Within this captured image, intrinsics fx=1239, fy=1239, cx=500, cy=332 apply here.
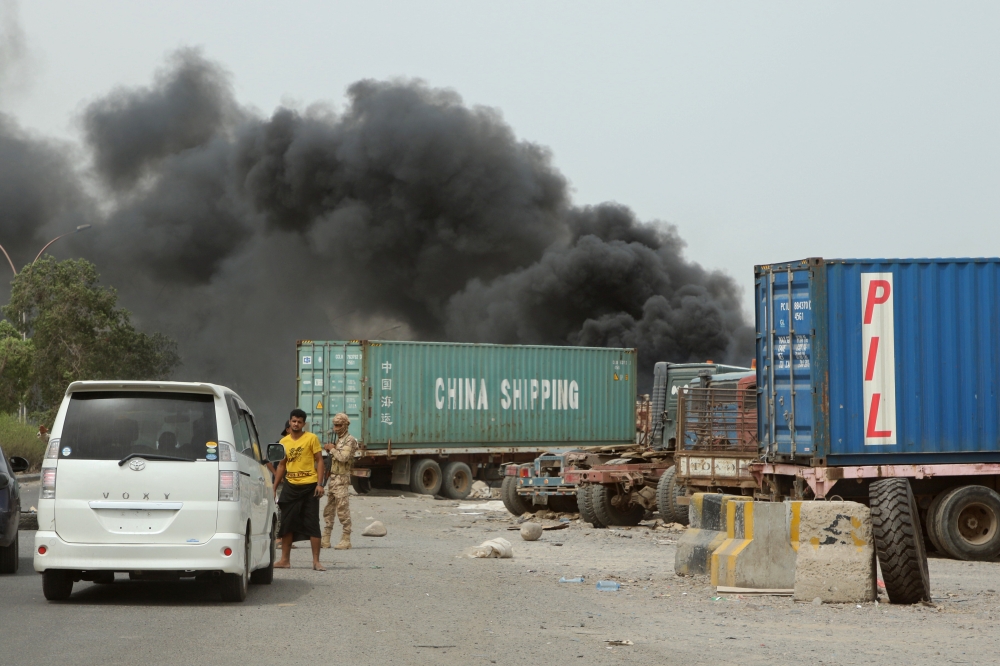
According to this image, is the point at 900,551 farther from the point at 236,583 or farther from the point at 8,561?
the point at 8,561

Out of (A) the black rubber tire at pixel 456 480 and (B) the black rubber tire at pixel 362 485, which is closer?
(B) the black rubber tire at pixel 362 485

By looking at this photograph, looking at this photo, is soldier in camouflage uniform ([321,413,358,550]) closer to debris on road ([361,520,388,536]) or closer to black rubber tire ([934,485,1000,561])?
debris on road ([361,520,388,536])

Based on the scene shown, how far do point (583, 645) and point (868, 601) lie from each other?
300 centimetres

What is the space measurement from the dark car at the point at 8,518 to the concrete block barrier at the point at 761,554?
19.5ft

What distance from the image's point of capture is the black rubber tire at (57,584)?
855cm

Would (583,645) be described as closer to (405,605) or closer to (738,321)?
(405,605)

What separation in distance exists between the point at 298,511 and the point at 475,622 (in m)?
3.92

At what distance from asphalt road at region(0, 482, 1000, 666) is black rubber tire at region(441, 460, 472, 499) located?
635 inches

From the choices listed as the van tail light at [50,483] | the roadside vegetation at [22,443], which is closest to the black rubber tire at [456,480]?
the roadside vegetation at [22,443]

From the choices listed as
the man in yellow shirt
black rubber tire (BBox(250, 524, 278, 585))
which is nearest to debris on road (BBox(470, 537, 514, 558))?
the man in yellow shirt

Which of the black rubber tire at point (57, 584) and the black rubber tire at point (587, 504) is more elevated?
the black rubber tire at point (57, 584)

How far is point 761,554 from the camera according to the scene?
962 cm

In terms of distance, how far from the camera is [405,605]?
8.82 metres

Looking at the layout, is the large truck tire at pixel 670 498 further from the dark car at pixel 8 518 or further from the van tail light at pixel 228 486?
the van tail light at pixel 228 486
